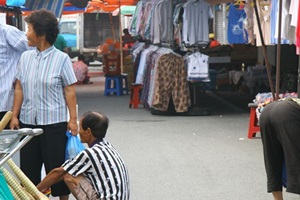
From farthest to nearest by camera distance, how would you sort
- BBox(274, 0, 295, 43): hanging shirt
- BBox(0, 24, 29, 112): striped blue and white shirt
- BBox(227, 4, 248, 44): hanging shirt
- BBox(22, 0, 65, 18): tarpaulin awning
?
1. BBox(227, 4, 248, 44): hanging shirt
2. BBox(22, 0, 65, 18): tarpaulin awning
3. BBox(274, 0, 295, 43): hanging shirt
4. BBox(0, 24, 29, 112): striped blue and white shirt

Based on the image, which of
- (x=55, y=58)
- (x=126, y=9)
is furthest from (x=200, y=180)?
(x=126, y=9)

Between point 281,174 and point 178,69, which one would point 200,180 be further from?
point 178,69

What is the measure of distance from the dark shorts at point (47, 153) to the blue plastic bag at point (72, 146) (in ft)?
0.11

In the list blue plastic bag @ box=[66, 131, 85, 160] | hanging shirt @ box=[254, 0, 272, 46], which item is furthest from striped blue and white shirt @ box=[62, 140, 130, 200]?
hanging shirt @ box=[254, 0, 272, 46]

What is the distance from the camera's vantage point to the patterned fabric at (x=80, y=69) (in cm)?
2172

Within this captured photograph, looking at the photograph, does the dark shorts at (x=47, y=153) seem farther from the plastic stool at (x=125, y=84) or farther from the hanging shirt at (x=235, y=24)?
the plastic stool at (x=125, y=84)

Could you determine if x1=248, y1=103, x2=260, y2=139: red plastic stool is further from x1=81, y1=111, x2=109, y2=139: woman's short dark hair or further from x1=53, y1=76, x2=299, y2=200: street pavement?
x1=81, y1=111, x2=109, y2=139: woman's short dark hair

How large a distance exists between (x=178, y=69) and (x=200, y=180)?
5.71 meters

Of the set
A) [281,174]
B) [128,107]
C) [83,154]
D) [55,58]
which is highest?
[55,58]

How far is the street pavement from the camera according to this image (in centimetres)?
777

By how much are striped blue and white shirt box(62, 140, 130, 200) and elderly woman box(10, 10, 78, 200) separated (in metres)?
0.84

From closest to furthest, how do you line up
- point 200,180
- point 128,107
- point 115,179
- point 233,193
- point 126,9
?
point 115,179
point 233,193
point 200,180
point 128,107
point 126,9

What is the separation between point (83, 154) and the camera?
5.31 metres

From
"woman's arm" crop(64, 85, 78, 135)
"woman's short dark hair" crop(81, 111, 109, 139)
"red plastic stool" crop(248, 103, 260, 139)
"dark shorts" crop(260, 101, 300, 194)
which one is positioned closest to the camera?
"woman's short dark hair" crop(81, 111, 109, 139)
